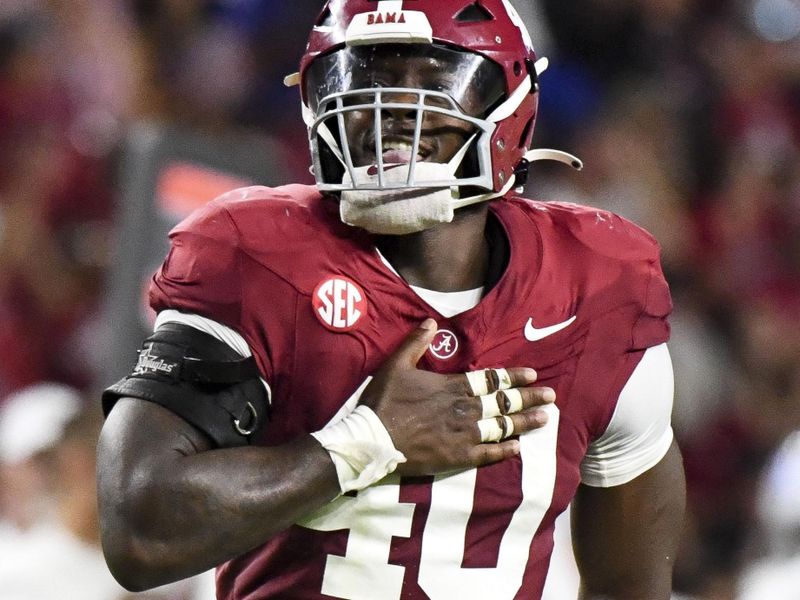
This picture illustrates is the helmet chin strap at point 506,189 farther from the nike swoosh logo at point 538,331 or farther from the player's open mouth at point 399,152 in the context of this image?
the nike swoosh logo at point 538,331

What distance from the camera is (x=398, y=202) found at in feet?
5.47

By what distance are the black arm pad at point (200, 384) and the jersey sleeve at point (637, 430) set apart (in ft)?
1.75

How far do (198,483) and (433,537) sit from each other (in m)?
0.33

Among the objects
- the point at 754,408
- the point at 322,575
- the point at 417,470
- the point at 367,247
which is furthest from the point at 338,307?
the point at 754,408

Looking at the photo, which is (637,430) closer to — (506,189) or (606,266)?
(606,266)

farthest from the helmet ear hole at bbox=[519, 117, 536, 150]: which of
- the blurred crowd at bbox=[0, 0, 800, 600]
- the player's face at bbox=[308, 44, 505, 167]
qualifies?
the blurred crowd at bbox=[0, 0, 800, 600]

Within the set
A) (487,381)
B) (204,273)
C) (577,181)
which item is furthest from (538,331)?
(577,181)

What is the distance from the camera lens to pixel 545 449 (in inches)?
70.2

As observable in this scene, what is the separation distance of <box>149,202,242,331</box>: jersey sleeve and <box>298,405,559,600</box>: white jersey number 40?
0.89 ft

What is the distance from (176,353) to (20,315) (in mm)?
2664

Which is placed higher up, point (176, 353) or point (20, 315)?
point (176, 353)

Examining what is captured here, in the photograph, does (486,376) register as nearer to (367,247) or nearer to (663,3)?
(367,247)

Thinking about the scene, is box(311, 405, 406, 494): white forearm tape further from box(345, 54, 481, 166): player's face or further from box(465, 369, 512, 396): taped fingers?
box(345, 54, 481, 166): player's face

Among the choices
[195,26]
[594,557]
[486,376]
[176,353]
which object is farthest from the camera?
[195,26]
